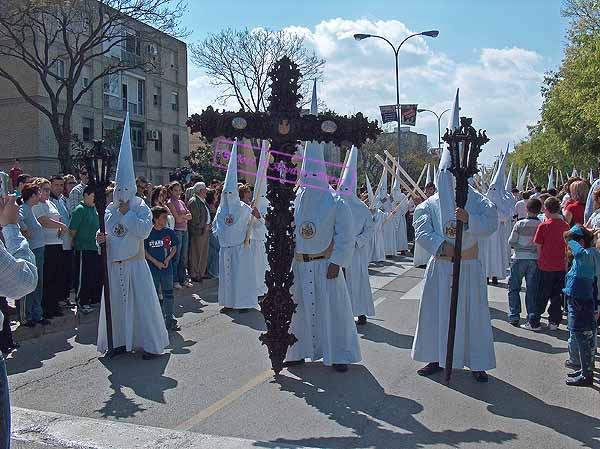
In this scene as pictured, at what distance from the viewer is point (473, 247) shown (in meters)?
6.97

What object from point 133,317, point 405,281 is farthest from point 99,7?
point 133,317

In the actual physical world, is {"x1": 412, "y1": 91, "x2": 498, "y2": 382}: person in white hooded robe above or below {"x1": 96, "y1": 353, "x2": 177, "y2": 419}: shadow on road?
above

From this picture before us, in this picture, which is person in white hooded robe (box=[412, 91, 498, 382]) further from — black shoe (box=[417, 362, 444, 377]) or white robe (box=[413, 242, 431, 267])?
white robe (box=[413, 242, 431, 267])

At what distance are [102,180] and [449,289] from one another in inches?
167

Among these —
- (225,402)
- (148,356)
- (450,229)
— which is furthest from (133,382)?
(450,229)

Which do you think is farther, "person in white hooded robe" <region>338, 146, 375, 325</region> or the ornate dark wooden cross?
"person in white hooded robe" <region>338, 146, 375, 325</region>

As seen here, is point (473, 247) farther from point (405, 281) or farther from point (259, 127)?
point (405, 281)

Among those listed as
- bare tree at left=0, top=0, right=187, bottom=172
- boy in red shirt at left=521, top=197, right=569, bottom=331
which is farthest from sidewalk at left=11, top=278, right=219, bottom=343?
bare tree at left=0, top=0, right=187, bottom=172

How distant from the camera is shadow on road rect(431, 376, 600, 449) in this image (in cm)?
536

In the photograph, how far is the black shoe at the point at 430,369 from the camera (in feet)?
23.0

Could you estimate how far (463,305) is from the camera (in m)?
6.87

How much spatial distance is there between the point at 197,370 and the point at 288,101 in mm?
3089

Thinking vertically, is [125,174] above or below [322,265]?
above

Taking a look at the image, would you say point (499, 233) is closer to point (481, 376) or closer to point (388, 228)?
point (388, 228)
